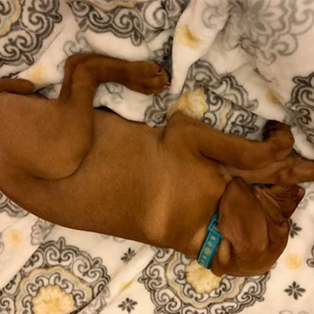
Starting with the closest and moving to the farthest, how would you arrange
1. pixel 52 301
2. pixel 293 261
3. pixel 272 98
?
1. pixel 272 98
2. pixel 293 261
3. pixel 52 301

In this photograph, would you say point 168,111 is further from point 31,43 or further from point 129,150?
point 31,43

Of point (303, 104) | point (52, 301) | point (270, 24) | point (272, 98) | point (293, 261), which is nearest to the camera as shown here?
point (270, 24)

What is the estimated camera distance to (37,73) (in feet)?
5.54

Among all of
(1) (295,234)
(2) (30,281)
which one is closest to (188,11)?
(1) (295,234)

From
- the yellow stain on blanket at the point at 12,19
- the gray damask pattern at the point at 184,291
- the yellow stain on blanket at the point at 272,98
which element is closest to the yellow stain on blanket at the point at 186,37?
the yellow stain on blanket at the point at 272,98

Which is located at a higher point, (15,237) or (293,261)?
(293,261)

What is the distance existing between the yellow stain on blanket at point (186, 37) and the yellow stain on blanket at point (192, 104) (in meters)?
0.19

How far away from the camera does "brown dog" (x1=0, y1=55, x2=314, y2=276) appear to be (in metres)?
1.55

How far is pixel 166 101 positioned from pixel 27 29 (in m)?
0.49

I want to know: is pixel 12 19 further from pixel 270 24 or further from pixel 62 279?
pixel 62 279

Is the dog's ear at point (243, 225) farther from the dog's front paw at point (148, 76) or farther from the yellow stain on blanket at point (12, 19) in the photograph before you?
the yellow stain on blanket at point (12, 19)

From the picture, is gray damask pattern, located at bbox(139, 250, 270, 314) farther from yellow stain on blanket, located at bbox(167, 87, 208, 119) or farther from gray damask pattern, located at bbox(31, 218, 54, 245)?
yellow stain on blanket, located at bbox(167, 87, 208, 119)

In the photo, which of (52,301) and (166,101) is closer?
(166,101)

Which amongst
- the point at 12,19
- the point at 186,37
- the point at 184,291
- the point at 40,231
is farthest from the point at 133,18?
the point at 184,291
